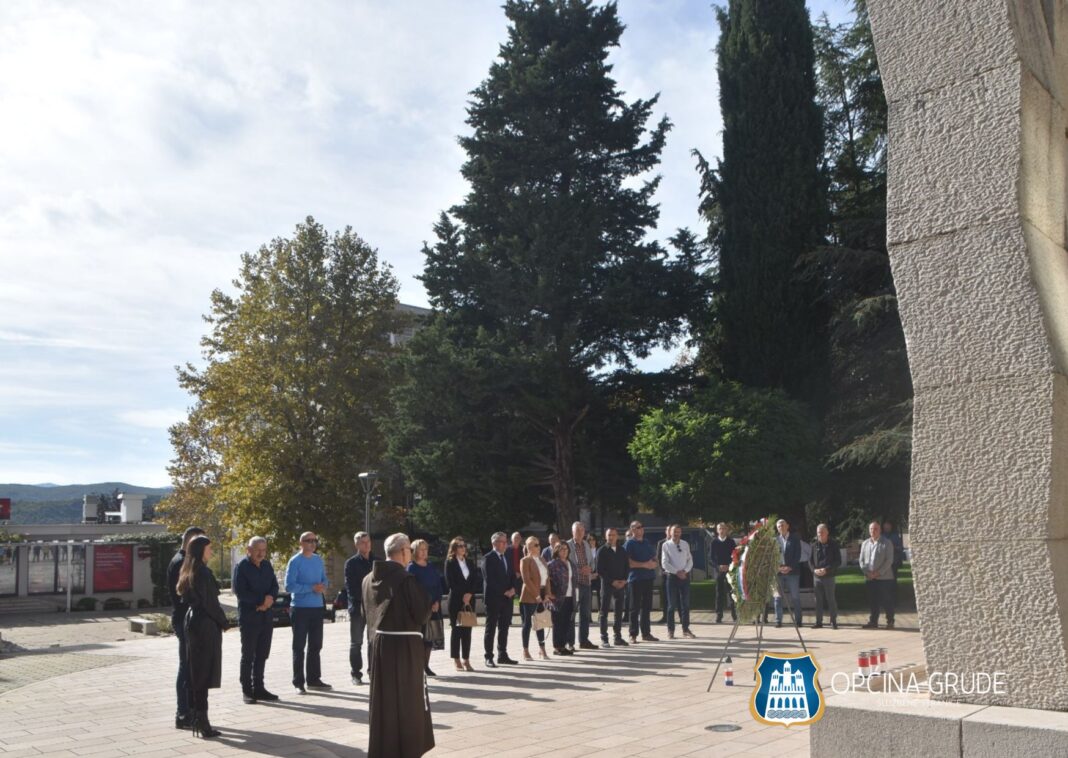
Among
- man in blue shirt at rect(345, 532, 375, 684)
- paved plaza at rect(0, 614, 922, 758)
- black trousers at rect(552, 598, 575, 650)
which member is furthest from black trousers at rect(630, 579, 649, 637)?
man in blue shirt at rect(345, 532, 375, 684)

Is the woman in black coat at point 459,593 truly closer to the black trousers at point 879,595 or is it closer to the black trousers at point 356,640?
the black trousers at point 356,640

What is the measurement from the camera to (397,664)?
7.30m

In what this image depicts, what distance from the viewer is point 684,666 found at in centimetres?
1334

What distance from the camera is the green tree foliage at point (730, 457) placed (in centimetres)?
2441

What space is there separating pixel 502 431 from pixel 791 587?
14560mm

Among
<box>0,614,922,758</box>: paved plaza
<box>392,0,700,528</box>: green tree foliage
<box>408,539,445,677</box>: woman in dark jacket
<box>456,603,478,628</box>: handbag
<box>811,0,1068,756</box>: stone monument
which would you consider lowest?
<box>0,614,922,758</box>: paved plaza

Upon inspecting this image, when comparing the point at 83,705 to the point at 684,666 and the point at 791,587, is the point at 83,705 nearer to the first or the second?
the point at 684,666

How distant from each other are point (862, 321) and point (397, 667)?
796 inches

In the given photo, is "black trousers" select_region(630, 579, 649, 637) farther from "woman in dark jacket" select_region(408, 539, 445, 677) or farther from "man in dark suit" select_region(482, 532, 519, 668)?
"woman in dark jacket" select_region(408, 539, 445, 677)

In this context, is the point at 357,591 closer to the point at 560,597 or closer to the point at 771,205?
the point at 560,597

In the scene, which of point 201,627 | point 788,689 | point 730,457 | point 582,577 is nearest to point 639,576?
point 582,577

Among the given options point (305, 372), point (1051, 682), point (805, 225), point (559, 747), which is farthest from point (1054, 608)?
point (305, 372)

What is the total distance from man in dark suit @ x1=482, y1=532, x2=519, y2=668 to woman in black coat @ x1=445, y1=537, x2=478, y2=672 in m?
0.27

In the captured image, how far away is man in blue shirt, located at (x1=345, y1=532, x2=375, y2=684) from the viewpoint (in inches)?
478
